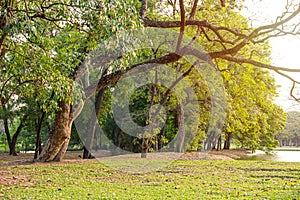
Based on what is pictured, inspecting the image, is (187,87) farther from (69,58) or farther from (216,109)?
(69,58)

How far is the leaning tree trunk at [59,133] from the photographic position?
1467 centimetres

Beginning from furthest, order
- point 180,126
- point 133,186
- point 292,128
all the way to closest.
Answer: point 292,128, point 180,126, point 133,186

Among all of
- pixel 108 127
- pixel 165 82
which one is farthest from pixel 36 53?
pixel 108 127

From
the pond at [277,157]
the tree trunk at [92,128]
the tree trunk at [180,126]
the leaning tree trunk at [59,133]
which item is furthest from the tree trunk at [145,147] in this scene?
the pond at [277,157]

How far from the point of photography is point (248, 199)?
7.08 meters

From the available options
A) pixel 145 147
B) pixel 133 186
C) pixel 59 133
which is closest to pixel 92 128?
pixel 145 147

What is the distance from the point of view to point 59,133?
1470 centimetres

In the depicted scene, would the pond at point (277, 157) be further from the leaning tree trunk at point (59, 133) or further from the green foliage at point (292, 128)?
the leaning tree trunk at point (59, 133)

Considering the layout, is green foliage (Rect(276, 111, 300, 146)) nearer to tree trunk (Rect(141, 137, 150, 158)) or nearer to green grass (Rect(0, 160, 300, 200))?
tree trunk (Rect(141, 137, 150, 158))

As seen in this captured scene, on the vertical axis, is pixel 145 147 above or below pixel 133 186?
above

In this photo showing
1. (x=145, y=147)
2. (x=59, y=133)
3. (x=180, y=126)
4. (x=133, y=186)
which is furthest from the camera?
(x=180, y=126)

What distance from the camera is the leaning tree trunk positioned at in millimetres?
14672

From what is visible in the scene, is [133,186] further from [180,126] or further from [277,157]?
[277,157]

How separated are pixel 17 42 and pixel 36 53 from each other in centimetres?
56
